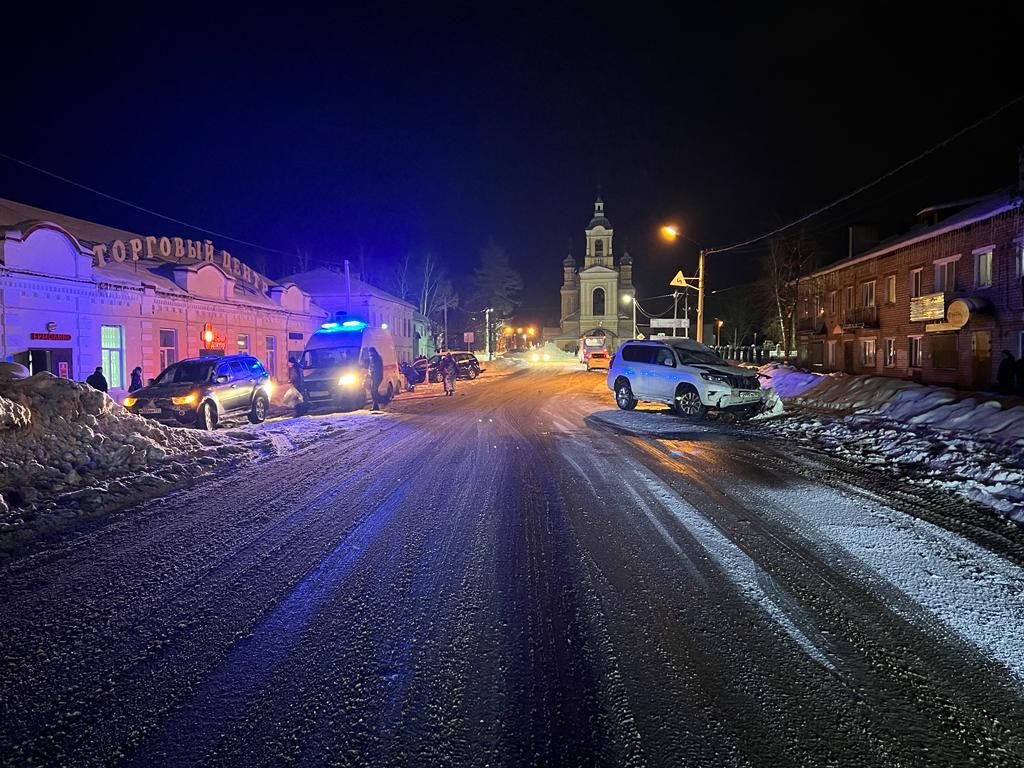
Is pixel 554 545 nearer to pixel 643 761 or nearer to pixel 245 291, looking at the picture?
pixel 643 761

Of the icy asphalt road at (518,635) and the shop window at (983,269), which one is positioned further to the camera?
the shop window at (983,269)

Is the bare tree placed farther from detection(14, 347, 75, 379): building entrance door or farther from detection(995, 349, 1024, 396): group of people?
detection(14, 347, 75, 379): building entrance door

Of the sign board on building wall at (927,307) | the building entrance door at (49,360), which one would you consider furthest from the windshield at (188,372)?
the sign board on building wall at (927,307)

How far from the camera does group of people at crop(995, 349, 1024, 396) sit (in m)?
20.7

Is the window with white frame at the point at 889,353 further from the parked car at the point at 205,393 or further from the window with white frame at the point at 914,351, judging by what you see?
the parked car at the point at 205,393

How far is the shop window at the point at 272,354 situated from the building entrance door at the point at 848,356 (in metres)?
33.4

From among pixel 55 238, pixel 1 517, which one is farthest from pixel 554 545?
pixel 55 238

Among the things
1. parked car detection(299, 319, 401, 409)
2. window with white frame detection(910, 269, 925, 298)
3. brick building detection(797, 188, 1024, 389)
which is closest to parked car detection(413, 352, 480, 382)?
parked car detection(299, 319, 401, 409)

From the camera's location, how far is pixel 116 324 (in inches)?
834

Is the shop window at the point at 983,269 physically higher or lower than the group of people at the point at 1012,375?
higher

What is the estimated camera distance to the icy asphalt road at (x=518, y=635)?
2686mm

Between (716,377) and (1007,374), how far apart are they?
1378cm

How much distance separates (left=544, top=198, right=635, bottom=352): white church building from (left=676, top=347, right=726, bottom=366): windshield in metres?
91.1

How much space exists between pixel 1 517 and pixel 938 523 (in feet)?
32.4
